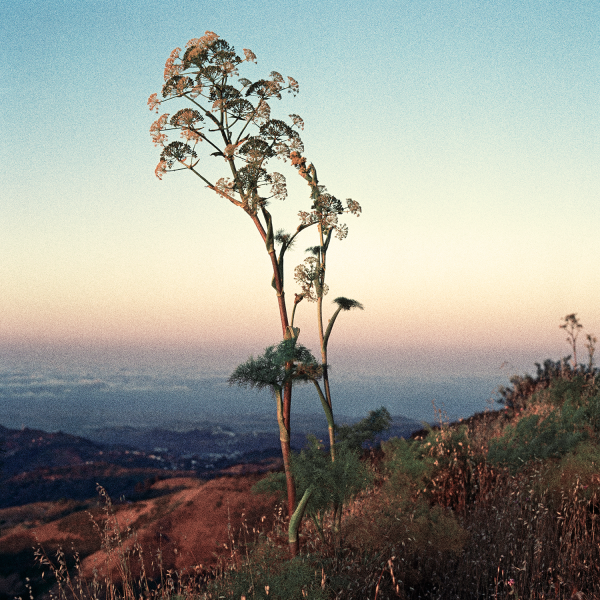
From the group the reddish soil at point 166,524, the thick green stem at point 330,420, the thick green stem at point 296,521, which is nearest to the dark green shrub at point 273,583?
the thick green stem at point 296,521

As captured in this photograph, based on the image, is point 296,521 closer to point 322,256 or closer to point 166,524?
point 322,256

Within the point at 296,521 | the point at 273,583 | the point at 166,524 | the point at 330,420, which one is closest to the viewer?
the point at 273,583

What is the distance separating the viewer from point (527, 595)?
12.8 feet

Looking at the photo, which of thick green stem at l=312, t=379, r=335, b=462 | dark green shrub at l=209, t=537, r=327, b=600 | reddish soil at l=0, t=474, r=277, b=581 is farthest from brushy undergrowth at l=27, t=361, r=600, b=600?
reddish soil at l=0, t=474, r=277, b=581

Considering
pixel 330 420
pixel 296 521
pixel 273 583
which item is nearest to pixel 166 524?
pixel 330 420

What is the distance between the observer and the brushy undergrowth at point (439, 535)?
3.93 metres

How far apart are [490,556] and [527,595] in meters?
0.79

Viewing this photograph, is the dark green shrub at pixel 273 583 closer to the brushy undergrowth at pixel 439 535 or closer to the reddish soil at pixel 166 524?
the brushy undergrowth at pixel 439 535

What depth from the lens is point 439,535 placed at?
4.70 metres

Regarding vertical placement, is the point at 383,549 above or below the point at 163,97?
below

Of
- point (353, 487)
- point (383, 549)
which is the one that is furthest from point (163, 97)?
point (383, 549)

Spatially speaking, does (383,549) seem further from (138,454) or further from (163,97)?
(138,454)

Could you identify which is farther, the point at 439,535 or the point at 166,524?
the point at 166,524

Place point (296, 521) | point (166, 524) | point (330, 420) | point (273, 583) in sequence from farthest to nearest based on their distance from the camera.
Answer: point (166, 524) < point (330, 420) < point (296, 521) < point (273, 583)
